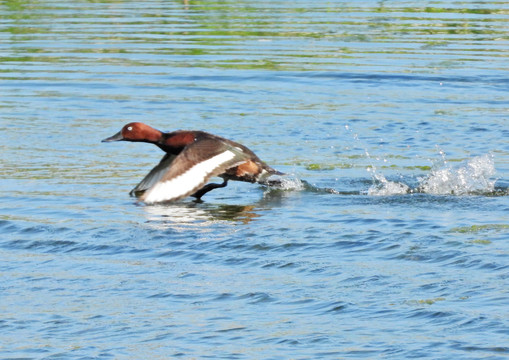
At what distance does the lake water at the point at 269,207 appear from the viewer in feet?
24.2

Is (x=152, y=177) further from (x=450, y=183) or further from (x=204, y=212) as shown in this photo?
(x=450, y=183)

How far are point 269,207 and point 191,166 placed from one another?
0.88m

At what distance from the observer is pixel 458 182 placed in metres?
11.5

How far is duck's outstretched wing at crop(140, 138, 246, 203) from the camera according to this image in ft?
35.8

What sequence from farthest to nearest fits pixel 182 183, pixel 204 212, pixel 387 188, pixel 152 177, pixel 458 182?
pixel 152 177
pixel 387 188
pixel 458 182
pixel 204 212
pixel 182 183

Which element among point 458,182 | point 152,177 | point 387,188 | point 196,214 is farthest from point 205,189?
point 458,182

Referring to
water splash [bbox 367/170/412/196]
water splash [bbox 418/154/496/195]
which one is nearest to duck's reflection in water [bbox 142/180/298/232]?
water splash [bbox 367/170/412/196]

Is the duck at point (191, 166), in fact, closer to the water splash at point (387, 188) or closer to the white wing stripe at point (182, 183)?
the white wing stripe at point (182, 183)

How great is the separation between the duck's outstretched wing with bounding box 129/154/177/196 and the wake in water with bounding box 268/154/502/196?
1.14m

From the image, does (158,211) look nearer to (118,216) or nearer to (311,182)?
(118,216)

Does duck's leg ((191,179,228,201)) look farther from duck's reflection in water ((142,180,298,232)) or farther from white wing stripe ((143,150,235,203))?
white wing stripe ((143,150,235,203))

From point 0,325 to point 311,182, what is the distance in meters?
5.26

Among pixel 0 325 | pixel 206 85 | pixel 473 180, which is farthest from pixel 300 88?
pixel 0 325

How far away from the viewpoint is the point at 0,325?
7.57m
